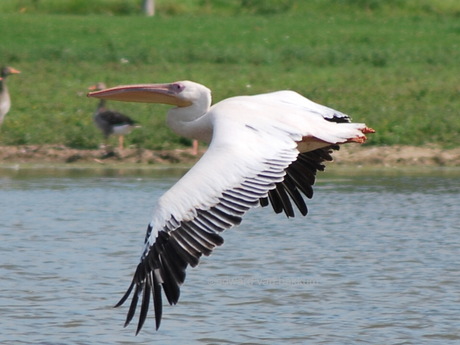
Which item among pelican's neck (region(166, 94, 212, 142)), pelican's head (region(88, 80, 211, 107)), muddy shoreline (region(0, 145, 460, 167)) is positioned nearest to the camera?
pelican's neck (region(166, 94, 212, 142))

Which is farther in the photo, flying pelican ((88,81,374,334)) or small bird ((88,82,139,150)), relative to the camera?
small bird ((88,82,139,150))

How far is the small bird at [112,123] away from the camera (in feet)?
45.0

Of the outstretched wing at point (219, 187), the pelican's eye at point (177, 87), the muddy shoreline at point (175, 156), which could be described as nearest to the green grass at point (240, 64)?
the muddy shoreline at point (175, 156)

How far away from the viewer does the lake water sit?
6.77 metres

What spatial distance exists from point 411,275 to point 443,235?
164 cm

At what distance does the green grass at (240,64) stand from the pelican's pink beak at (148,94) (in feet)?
23.3

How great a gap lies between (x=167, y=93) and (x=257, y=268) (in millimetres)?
2002

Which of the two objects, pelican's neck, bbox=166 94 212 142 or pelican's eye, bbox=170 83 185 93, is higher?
pelican's eye, bbox=170 83 185 93

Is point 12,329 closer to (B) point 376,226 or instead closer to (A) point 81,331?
(A) point 81,331

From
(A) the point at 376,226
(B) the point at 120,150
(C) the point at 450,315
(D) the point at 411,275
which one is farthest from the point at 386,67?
(C) the point at 450,315

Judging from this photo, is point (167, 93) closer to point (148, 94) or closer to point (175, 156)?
point (148, 94)

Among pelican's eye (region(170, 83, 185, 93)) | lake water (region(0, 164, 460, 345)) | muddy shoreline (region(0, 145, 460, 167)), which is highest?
pelican's eye (region(170, 83, 185, 93))

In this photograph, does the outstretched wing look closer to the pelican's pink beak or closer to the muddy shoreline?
the pelican's pink beak

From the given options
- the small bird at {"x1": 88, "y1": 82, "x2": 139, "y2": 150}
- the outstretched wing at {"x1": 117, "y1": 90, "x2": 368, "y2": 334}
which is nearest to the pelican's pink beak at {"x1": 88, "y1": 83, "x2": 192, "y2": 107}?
the outstretched wing at {"x1": 117, "y1": 90, "x2": 368, "y2": 334}
